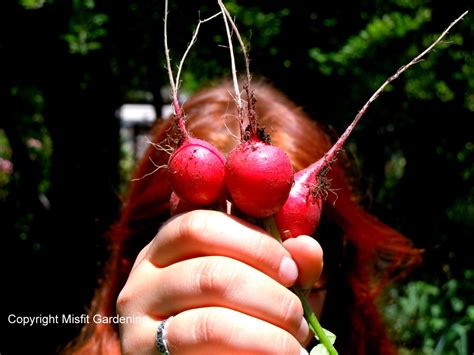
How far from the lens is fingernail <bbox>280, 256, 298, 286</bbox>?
29.4 inches

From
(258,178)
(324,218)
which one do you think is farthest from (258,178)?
(324,218)

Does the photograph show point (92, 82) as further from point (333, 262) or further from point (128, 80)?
point (333, 262)

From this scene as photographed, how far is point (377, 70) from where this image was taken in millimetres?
2621

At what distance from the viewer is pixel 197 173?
739 mm

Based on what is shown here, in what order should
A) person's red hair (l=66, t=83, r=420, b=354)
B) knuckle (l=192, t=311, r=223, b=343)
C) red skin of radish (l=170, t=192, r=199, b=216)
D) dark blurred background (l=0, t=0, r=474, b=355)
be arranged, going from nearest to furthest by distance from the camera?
knuckle (l=192, t=311, r=223, b=343) < red skin of radish (l=170, t=192, r=199, b=216) < person's red hair (l=66, t=83, r=420, b=354) < dark blurred background (l=0, t=0, r=474, b=355)

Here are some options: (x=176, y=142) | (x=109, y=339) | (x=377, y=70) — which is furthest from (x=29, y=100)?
(x=176, y=142)

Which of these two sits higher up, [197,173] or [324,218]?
[197,173]

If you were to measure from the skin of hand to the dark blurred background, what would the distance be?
4.24 feet

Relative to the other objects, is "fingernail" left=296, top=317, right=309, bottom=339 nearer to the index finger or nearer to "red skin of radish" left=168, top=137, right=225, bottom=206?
the index finger

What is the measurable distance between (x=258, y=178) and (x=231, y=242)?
88 millimetres

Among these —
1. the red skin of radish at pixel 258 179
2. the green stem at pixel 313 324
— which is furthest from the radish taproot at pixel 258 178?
the green stem at pixel 313 324

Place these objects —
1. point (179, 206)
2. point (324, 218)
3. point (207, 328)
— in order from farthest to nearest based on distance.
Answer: point (324, 218) → point (179, 206) → point (207, 328)

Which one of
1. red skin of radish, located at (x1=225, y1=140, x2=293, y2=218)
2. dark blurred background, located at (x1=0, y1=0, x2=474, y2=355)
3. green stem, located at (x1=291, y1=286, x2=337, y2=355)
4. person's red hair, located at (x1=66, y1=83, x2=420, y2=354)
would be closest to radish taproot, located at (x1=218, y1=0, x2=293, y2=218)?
red skin of radish, located at (x1=225, y1=140, x2=293, y2=218)

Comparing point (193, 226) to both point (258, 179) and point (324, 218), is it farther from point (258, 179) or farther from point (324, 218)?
point (324, 218)
